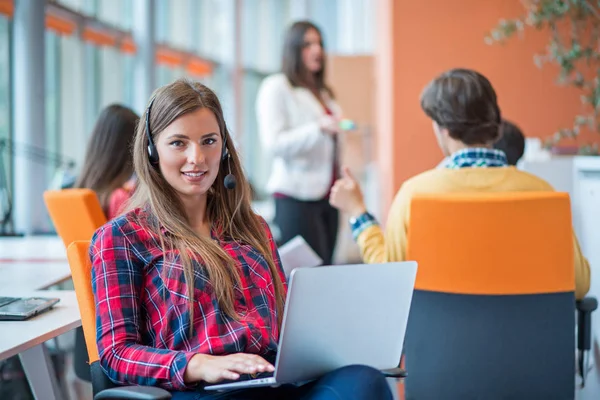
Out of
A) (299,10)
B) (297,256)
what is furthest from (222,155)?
(299,10)

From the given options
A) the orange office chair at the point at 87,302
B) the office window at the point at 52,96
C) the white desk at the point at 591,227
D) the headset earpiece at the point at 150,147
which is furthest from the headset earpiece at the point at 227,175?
the office window at the point at 52,96

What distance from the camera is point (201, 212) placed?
1.93 m

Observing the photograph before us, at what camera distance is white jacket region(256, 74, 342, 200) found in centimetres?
366

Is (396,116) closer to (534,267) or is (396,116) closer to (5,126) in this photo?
(5,126)

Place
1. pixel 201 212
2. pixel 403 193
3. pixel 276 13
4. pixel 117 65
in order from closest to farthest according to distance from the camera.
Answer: pixel 201 212, pixel 403 193, pixel 117 65, pixel 276 13

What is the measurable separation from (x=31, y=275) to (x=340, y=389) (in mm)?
1357

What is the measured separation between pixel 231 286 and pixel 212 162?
0.99 ft

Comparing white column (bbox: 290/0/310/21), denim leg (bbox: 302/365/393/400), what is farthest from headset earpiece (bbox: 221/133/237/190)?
white column (bbox: 290/0/310/21)

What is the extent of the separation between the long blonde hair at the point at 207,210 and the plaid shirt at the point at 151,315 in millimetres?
24

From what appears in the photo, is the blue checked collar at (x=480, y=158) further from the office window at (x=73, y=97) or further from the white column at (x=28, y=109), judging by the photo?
the office window at (x=73, y=97)

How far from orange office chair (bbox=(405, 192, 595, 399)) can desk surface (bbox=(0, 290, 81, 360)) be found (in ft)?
2.65

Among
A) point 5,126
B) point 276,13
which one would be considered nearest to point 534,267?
point 5,126

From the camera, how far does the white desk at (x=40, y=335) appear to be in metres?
1.57

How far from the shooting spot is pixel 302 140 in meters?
3.65
